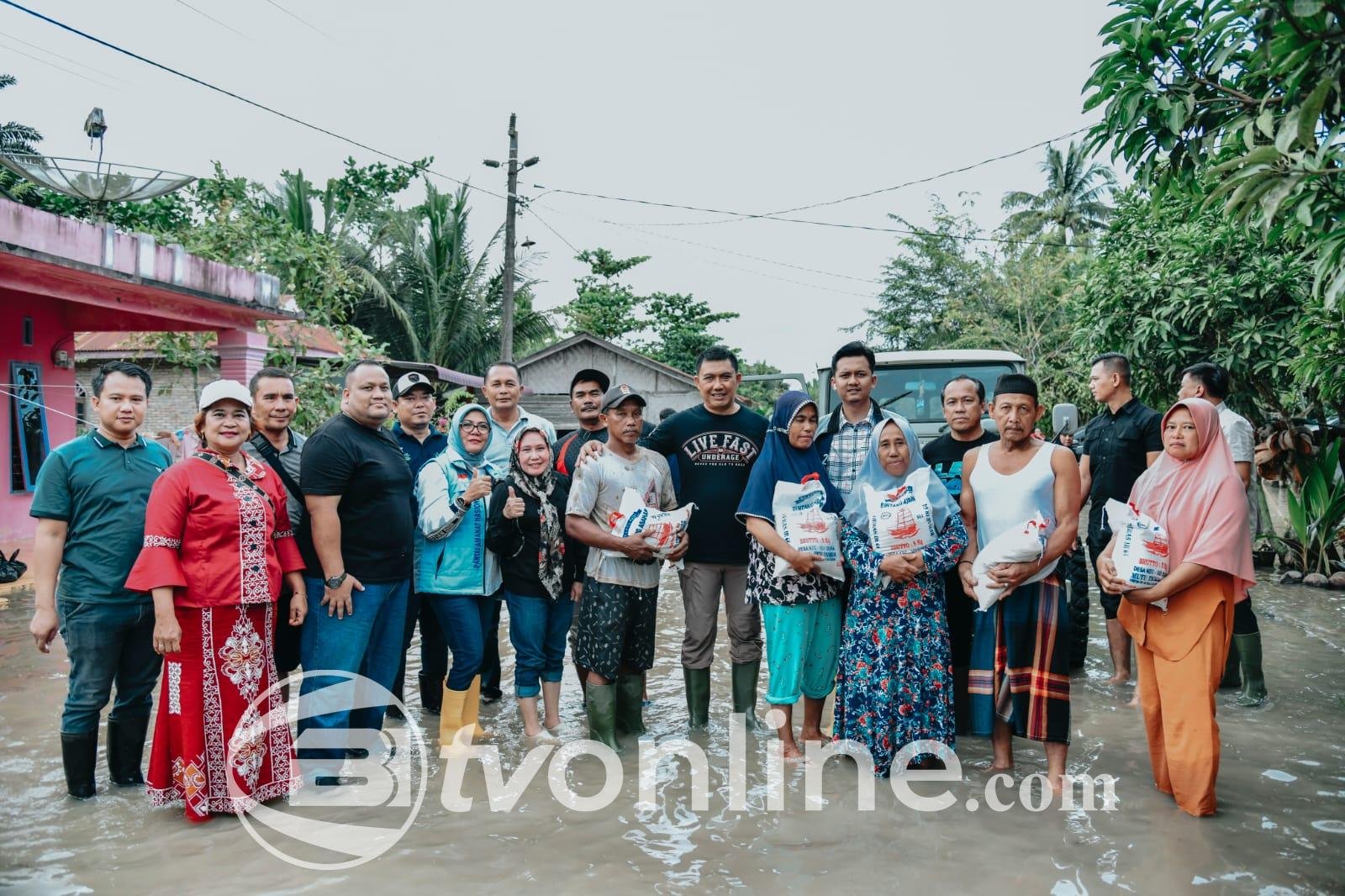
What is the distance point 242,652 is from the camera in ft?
12.4

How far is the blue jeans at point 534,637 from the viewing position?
188 inches

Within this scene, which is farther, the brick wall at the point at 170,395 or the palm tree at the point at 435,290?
the palm tree at the point at 435,290

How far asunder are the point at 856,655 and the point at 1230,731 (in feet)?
7.18

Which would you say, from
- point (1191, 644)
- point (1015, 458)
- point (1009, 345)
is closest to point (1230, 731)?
point (1191, 644)

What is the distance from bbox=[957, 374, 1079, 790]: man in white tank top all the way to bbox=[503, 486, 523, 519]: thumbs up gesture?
210 centimetres

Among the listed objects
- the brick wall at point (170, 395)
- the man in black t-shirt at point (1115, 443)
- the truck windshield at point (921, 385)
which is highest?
the brick wall at point (170, 395)

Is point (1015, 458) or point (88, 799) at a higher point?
point (1015, 458)

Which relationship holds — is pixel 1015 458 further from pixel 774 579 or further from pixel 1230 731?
pixel 1230 731

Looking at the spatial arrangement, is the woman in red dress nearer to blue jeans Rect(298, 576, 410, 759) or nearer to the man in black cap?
blue jeans Rect(298, 576, 410, 759)

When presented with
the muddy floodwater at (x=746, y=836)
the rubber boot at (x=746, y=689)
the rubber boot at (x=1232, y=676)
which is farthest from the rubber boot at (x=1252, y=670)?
the rubber boot at (x=746, y=689)

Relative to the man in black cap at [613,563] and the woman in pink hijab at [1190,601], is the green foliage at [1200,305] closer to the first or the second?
the woman in pink hijab at [1190,601]

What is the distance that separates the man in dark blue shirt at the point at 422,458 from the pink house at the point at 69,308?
16.4ft
